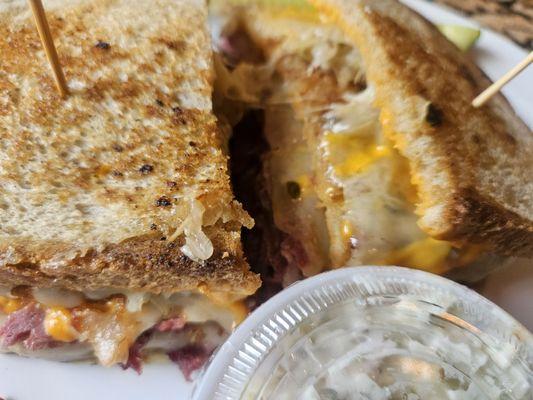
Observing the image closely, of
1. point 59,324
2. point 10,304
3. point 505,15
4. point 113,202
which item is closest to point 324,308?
point 113,202

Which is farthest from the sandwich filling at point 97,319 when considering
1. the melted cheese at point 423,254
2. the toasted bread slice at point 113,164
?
the melted cheese at point 423,254

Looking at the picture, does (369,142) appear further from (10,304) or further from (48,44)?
(10,304)

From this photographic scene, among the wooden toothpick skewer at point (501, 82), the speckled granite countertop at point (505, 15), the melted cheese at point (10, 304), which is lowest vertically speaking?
the melted cheese at point (10, 304)

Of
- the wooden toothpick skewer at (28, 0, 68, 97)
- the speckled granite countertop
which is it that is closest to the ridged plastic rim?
the wooden toothpick skewer at (28, 0, 68, 97)

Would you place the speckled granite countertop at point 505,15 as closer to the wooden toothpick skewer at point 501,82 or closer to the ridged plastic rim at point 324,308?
the wooden toothpick skewer at point 501,82

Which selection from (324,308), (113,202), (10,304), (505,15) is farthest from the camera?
(505,15)

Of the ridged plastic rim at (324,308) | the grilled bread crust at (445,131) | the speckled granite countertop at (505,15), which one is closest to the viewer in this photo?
the ridged plastic rim at (324,308)

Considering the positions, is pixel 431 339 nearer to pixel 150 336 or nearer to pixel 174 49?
pixel 150 336
